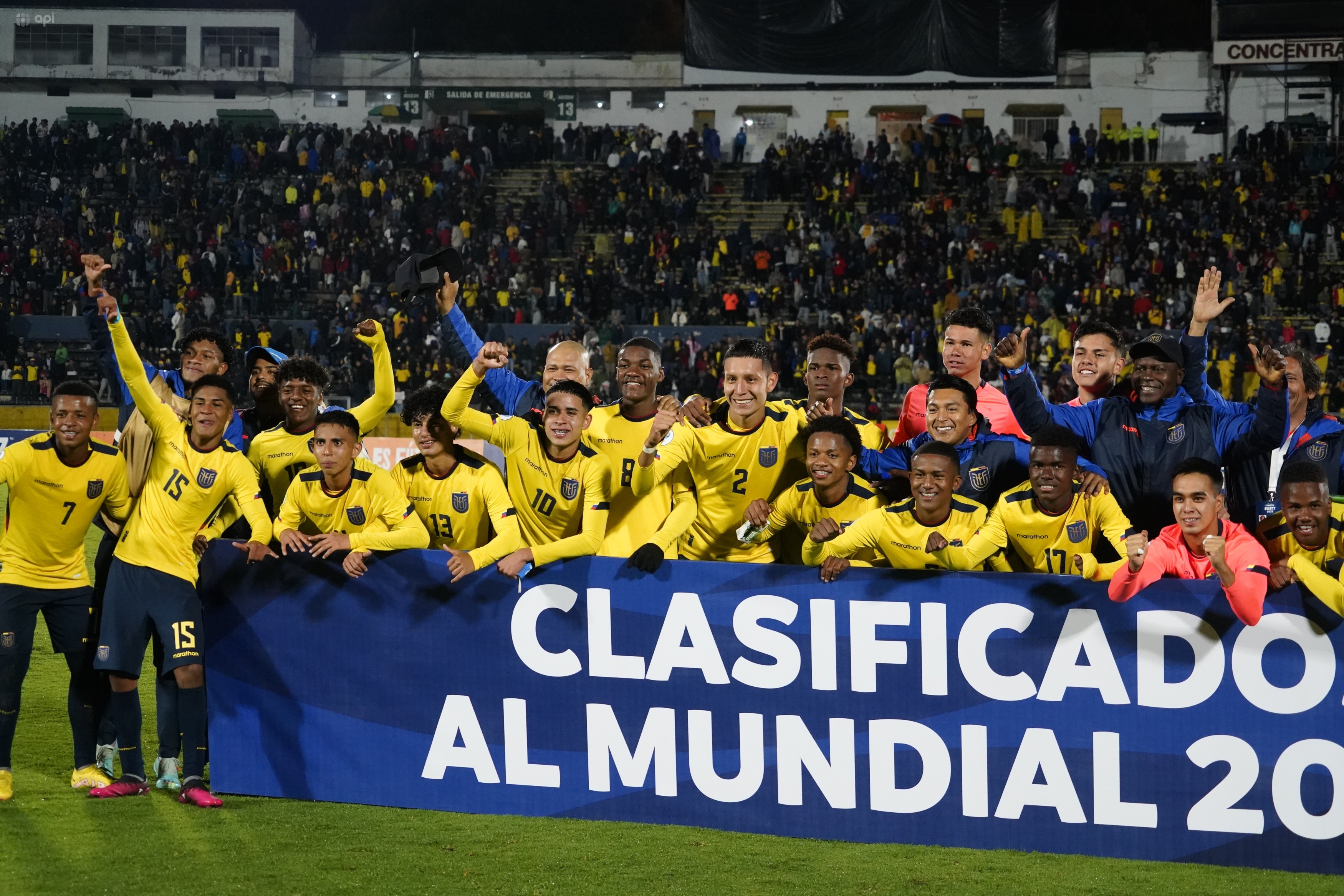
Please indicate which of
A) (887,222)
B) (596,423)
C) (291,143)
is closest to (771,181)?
(887,222)

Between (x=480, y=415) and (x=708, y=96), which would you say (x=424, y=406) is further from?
(x=708, y=96)

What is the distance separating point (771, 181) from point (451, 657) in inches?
1102

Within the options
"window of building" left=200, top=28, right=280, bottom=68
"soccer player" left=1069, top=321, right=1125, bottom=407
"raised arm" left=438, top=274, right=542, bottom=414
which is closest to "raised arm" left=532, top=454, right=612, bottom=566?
"raised arm" left=438, top=274, right=542, bottom=414

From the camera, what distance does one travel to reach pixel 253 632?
618 cm

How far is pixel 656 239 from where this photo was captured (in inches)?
1208

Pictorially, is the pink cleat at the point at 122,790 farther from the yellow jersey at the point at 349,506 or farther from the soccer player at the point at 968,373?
the soccer player at the point at 968,373

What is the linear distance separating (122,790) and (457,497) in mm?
2077

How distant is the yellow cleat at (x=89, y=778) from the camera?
6.27 m

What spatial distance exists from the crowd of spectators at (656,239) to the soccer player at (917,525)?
1682 centimetres

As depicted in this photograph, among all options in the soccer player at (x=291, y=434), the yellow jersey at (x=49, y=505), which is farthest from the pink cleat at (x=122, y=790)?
the soccer player at (x=291, y=434)

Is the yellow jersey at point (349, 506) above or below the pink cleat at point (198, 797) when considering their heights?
above

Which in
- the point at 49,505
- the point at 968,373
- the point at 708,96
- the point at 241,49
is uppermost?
the point at 241,49

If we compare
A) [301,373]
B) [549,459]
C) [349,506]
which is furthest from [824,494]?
[301,373]

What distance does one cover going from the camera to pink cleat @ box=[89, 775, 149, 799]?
6.19 metres
